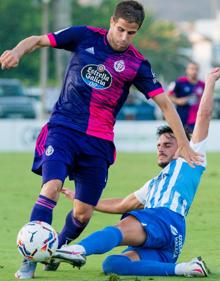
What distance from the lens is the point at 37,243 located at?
26.6 feet

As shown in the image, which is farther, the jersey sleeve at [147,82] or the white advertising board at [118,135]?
the white advertising board at [118,135]

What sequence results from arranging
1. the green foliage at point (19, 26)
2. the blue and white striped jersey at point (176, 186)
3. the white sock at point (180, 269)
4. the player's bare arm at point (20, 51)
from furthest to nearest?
1. the green foliage at point (19, 26)
2. the blue and white striped jersey at point (176, 186)
3. the white sock at point (180, 269)
4. the player's bare arm at point (20, 51)

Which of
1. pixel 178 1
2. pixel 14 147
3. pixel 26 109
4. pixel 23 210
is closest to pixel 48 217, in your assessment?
pixel 23 210

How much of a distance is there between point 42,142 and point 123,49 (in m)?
1.03

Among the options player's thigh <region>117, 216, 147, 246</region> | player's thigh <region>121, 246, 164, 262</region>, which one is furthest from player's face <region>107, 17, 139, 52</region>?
player's thigh <region>121, 246, 164, 262</region>

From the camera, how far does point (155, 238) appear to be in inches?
Answer: 339

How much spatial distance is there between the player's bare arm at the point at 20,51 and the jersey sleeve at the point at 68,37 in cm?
10

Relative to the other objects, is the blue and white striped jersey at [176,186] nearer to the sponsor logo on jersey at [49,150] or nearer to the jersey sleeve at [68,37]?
the sponsor logo on jersey at [49,150]

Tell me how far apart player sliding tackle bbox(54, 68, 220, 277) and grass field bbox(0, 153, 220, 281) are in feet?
0.54

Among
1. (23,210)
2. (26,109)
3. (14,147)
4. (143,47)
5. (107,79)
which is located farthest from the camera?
(143,47)

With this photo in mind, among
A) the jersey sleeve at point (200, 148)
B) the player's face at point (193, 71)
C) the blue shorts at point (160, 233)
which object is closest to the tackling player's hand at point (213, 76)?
the jersey sleeve at point (200, 148)

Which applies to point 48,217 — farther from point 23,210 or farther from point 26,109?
point 26,109

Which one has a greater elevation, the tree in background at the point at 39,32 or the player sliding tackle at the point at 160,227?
the player sliding tackle at the point at 160,227

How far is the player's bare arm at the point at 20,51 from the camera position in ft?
27.6
